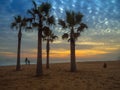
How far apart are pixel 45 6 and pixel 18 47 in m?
14.5

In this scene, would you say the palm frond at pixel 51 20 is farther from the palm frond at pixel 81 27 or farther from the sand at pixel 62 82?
the palm frond at pixel 81 27

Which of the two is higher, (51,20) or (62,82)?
(51,20)

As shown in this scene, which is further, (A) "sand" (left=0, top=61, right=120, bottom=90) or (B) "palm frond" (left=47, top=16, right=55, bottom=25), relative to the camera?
(B) "palm frond" (left=47, top=16, right=55, bottom=25)

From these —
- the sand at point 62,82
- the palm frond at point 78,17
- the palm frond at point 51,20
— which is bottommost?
the sand at point 62,82

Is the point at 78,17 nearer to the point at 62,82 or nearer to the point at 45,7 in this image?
the point at 45,7

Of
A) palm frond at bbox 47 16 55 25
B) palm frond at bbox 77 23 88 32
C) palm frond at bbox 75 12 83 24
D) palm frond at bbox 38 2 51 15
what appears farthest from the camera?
palm frond at bbox 77 23 88 32

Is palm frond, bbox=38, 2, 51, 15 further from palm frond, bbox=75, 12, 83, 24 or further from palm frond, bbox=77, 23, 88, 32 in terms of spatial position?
palm frond, bbox=77, 23, 88, 32

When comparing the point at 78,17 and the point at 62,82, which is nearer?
the point at 62,82

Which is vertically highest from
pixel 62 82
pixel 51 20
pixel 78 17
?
pixel 78 17

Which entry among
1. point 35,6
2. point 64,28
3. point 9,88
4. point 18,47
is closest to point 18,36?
point 18,47

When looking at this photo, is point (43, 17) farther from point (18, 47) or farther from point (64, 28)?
point (18, 47)

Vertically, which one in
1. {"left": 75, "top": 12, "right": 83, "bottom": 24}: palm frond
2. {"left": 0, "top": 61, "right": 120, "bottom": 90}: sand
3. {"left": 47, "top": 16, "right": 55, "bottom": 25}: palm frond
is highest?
{"left": 75, "top": 12, "right": 83, "bottom": 24}: palm frond

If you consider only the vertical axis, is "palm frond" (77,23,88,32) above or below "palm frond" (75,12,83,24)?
below

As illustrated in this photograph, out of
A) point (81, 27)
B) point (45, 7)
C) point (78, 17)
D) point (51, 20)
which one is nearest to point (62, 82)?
point (51, 20)
